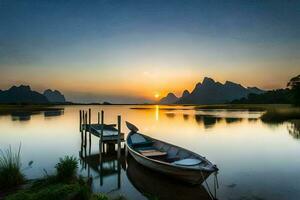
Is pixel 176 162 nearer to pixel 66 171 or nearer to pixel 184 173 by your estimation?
pixel 184 173

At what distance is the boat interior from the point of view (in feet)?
42.0

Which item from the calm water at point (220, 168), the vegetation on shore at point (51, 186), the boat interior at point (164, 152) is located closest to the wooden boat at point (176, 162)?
the boat interior at point (164, 152)

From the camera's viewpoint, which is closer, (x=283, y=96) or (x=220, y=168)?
(x=220, y=168)

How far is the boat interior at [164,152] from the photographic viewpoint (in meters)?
12.8

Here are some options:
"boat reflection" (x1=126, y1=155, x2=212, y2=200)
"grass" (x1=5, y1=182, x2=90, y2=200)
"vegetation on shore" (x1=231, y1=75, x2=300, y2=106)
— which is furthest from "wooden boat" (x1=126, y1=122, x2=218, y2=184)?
"vegetation on shore" (x1=231, y1=75, x2=300, y2=106)

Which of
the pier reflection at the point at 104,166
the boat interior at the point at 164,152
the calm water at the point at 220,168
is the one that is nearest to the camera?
the calm water at the point at 220,168

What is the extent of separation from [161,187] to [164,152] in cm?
431

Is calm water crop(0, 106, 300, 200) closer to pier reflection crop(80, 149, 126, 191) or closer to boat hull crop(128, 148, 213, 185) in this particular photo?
pier reflection crop(80, 149, 126, 191)

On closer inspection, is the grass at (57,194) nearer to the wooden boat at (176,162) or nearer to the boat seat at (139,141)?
the wooden boat at (176,162)

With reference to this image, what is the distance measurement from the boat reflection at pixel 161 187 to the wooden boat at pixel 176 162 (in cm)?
44

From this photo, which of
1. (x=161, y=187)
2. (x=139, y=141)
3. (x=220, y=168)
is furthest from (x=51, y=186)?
(x=139, y=141)

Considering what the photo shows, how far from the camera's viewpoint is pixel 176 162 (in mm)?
13219

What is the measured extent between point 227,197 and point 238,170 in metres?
5.12

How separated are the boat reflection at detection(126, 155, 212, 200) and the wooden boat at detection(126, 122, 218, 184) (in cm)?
44
